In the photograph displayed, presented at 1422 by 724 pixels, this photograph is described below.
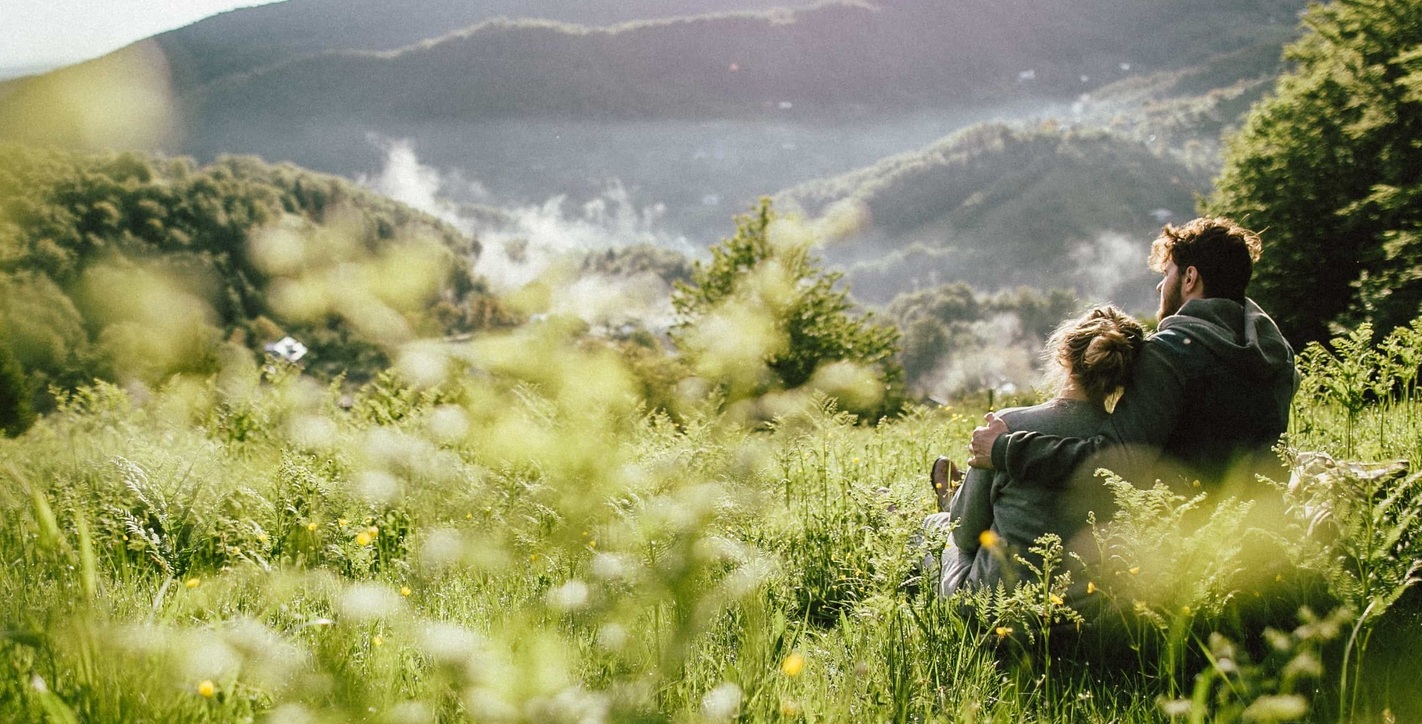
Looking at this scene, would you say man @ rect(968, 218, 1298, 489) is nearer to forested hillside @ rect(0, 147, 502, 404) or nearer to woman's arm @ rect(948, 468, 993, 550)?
woman's arm @ rect(948, 468, 993, 550)

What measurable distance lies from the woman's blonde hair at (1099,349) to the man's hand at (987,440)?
1.41 ft

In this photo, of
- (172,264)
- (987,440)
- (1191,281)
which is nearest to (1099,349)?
(987,440)

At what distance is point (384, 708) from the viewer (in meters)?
1.87

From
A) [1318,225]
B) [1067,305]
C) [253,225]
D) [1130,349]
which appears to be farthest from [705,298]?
[1067,305]

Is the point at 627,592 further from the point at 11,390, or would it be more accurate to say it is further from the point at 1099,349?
the point at 11,390

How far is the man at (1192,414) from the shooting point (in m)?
3.37

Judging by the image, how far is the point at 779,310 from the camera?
1280 inches

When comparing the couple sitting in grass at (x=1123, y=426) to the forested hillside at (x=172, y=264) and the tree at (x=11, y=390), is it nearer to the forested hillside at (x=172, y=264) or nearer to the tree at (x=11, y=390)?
the tree at (x=11, y=390)

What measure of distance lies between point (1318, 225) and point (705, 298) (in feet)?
70.7

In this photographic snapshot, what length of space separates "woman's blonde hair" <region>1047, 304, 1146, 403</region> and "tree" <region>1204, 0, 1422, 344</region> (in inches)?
780

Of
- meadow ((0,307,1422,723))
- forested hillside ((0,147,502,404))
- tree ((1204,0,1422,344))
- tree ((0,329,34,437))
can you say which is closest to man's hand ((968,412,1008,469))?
meadow ((0,307,1422,723))

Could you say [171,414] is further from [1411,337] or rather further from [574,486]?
[1411,337]

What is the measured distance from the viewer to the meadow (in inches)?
71.2

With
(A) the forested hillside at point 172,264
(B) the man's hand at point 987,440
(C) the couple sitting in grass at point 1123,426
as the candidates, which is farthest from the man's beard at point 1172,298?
(A) the forested hillside at point 172,264
